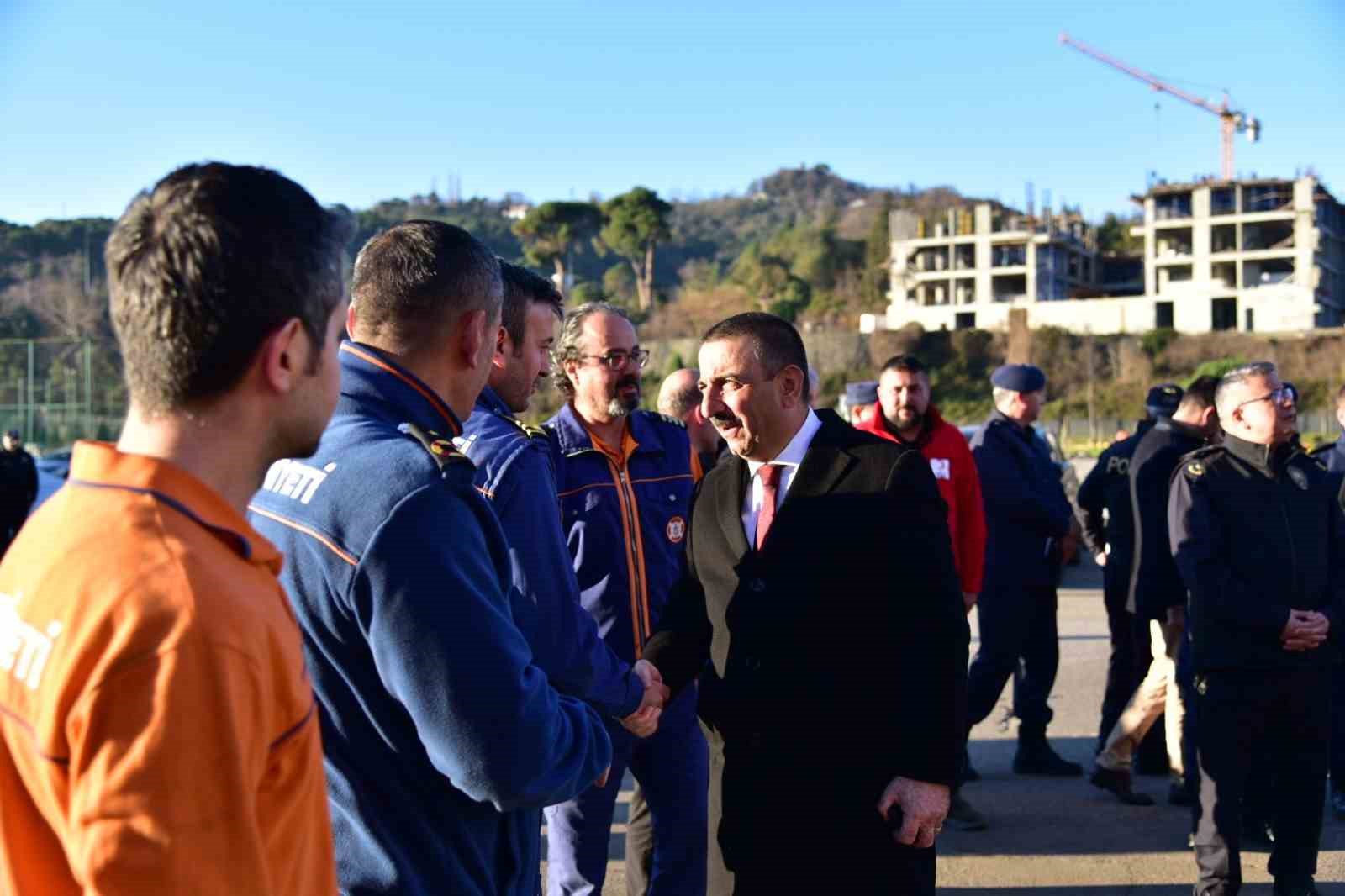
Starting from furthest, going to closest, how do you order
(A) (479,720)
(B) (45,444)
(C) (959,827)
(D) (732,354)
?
(B) (45,444)
(C) (959,827)
(D) (732,354)
(A) (479,720)

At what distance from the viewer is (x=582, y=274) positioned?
109500mm

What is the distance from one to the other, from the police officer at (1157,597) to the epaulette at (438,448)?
4887 mm

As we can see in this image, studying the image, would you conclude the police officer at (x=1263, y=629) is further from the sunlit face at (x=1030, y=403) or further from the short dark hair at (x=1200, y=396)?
the sunlit face at (x=1030, y=403)

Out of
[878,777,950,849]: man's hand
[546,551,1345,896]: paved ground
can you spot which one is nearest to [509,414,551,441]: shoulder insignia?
[878,777,950,849]: man's hand

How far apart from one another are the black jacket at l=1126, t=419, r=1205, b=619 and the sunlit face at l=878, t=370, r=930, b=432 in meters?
1.24

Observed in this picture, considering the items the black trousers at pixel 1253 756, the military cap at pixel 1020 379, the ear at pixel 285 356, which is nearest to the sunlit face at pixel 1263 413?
the black trousers at pixel 1253 756

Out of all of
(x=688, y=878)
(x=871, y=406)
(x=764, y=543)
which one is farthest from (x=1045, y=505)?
(x=764, y=543)

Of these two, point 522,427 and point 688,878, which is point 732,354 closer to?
point 522,427

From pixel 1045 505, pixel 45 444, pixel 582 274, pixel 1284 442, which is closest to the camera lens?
pixel 1284 442

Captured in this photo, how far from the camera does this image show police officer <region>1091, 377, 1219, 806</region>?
19.7 ft

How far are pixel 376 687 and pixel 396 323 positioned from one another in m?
0.70

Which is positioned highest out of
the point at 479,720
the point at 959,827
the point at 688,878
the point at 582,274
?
the point at 582,274

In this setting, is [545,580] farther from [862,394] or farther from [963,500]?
[862,394]

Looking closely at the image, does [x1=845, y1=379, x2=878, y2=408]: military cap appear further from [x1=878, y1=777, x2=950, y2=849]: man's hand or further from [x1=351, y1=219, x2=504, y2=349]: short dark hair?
[x1=351, y1=219, x2=504, y2=349]: short dark hair
